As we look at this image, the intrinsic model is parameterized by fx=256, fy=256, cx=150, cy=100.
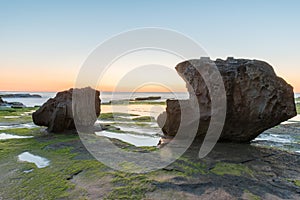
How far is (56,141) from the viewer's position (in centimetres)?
1194

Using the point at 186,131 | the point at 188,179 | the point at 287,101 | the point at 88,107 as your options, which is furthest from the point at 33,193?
the point at 88,107

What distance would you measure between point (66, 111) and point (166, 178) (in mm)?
9913

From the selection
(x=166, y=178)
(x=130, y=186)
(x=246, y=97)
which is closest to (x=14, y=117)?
(x=246, y=97)

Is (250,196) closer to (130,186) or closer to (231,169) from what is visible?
(231,169)

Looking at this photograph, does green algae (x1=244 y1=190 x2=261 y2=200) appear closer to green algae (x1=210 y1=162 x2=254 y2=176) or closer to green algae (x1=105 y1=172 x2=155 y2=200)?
green algae (x1=210 y1=162 x2=254 y2=176)

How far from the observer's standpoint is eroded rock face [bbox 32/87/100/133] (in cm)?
1467

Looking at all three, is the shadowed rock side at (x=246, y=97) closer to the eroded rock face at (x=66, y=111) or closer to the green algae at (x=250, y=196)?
the green algae at (x=250, y=196)

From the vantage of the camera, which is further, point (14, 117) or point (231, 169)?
point (14, 117)

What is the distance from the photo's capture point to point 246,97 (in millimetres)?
10594

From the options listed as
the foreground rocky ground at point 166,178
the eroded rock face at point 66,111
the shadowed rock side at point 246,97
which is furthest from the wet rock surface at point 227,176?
the eroded rock face at point 66,111

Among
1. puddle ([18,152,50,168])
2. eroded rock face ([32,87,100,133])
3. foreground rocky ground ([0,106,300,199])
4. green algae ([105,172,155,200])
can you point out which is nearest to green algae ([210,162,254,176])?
foreground rocky ground ([0,106,300,199])

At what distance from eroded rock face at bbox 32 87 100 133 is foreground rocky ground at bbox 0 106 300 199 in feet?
17.2

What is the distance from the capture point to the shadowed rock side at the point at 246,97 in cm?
1033

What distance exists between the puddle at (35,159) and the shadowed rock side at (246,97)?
6.38m
